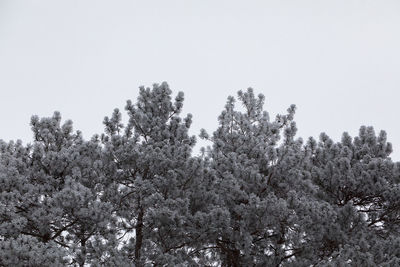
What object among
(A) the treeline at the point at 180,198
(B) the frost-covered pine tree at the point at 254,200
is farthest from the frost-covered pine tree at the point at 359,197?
(B) the frost-covered pine tree at the point at 254,200

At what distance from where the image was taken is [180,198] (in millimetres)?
10188

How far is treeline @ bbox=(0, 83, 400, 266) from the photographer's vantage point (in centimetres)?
898

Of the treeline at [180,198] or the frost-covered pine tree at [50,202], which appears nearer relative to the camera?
the frost-covered pine tree at [50,202]

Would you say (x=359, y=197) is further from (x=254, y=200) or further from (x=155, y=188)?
(x=155, y=188)

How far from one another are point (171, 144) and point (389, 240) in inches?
228

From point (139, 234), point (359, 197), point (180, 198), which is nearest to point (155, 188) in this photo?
point (180, 198)

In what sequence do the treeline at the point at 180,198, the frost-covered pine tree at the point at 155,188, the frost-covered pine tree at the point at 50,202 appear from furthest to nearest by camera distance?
the frost-covered pine tree at the point at 155,188
the treeline at the point at 180,198
the frost-covered pine tree at the point at 50,202

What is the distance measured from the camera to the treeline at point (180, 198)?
8.98 meters

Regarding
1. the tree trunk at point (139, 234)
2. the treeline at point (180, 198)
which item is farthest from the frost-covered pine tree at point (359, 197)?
the tree trunk at point (139, 234)

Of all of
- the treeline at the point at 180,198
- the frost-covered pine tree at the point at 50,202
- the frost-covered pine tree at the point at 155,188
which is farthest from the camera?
the frost-covered pine tree at the point at 155,188

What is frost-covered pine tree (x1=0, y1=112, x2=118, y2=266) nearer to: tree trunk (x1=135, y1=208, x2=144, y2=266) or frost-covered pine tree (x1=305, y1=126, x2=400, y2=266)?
tree trunk (x1=135, y1=208, x2=144, y2=266)

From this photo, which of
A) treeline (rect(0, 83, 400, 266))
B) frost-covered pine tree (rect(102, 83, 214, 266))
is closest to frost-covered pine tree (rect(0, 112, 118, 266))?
treeline (rect(0, 83, 400, 266))

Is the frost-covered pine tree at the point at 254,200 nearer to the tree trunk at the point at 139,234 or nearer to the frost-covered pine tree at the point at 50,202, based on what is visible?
the tree trunk at the point at 139,234

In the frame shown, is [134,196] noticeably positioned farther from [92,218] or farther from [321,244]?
[321,244]
